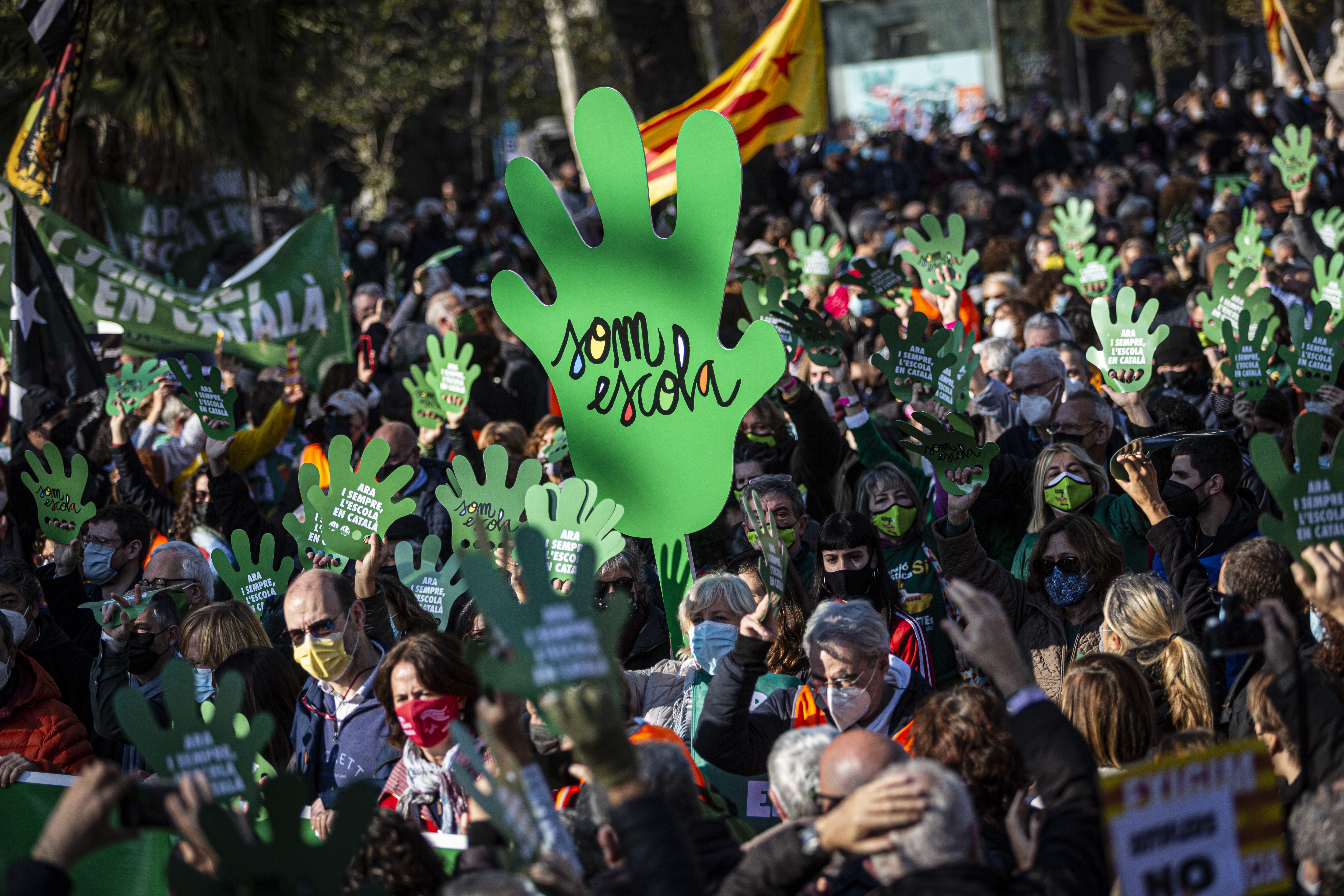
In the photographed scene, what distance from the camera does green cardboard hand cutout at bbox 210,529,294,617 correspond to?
431 cm

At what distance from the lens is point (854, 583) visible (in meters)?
3.98

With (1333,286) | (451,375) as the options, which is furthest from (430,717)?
(1333,286)

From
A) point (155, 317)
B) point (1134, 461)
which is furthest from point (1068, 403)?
point (155, 317)

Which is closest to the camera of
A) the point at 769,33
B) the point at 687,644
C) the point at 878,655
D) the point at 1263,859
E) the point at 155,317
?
the point at 1263,859

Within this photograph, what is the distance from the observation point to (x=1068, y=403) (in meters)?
4.98

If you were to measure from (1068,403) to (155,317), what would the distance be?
18.0 ft

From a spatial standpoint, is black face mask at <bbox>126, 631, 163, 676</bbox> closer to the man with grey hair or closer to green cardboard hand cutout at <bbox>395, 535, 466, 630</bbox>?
green cardboard hand cutout at <bbox>395, 535, 466, 630</bbox>

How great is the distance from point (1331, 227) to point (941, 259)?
335 centimetres

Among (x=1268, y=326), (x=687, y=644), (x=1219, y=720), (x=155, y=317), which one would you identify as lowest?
(x=1219, y=720)

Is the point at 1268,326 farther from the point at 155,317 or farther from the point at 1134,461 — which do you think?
the point at 155,317

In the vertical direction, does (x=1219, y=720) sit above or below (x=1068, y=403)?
below

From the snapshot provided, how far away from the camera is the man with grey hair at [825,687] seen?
3.14 meters

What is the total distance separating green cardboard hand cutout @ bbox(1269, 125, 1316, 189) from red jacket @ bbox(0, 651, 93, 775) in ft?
26.7

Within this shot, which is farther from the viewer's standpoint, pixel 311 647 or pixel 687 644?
pixel 687 644
